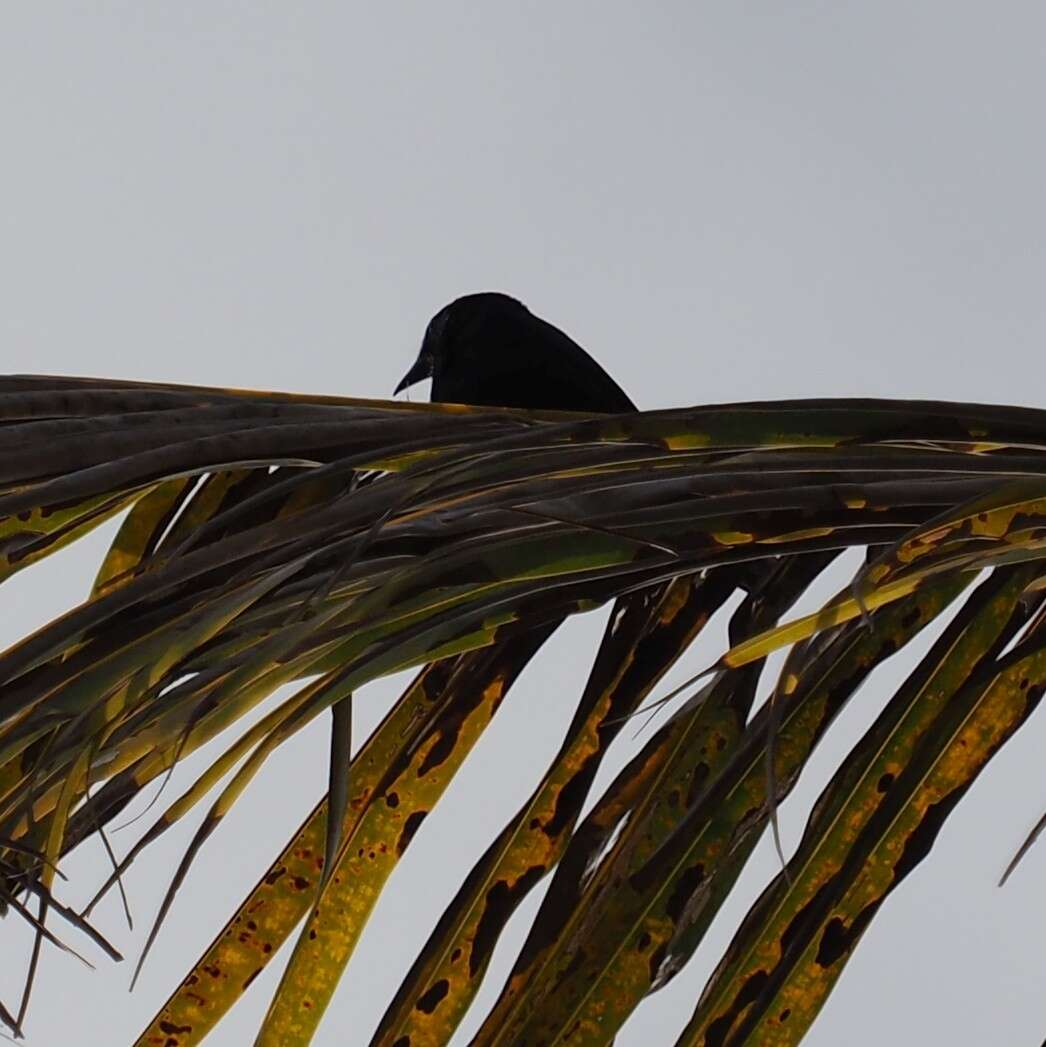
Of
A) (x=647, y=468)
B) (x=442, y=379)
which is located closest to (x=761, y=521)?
(x=647, y=468)

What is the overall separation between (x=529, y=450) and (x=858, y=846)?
21cm

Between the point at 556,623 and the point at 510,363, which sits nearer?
the point at 556,623

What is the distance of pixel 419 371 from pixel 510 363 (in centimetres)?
72

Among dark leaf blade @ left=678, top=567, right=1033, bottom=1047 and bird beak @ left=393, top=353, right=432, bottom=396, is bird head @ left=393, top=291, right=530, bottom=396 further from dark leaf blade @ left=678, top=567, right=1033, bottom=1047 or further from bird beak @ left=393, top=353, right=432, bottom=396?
dark leaf blade @ left=678, top=567, right=1033, bottom=1047

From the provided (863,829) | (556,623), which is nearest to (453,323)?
(556,623)

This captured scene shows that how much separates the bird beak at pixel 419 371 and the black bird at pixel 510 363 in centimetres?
9

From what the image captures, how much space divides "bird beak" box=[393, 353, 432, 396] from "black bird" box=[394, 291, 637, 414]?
0.09 metres

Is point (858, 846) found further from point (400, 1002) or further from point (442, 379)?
point (442, 379)

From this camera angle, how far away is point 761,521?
2.30 feet

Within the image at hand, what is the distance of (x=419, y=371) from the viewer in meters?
3.39

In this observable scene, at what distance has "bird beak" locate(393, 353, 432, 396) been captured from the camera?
3.35 metres

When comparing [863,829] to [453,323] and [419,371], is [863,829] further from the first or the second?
[419,371]

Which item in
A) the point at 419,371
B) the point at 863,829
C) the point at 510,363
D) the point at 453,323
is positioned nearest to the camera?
the point at 863,829

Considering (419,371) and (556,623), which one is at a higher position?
(419,371)
